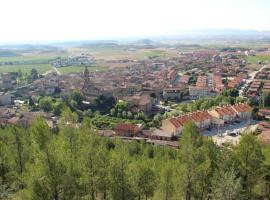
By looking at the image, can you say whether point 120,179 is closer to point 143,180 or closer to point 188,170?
point 143,180

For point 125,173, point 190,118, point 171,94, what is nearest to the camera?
point 125,173

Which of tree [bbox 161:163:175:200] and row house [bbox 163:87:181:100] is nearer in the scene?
tree [bbox 161:163:175:200]

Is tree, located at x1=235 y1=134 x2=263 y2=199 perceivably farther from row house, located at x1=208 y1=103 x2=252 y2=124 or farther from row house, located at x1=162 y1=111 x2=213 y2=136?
row house, located at x1=208 y1=103 x2=252 y2=124

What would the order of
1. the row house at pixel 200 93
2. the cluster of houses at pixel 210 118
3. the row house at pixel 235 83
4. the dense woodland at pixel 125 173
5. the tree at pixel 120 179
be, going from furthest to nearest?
1. the row house at pixel 235 83
2. the row house at pixel 200 93
3. the cluster of houses at pixel 210 118
4. the tree at pixel 120 179
5. the dense woodland at pixel 125 173

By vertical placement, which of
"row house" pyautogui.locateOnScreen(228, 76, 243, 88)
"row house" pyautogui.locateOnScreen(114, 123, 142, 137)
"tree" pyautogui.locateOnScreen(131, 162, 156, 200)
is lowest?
"row house" pyautogui.locateOnScreen(114, 123, 142, 137)

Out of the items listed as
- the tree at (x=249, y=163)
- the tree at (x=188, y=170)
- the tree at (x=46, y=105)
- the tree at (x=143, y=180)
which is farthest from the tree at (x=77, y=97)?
the tree at (x=249, y=163)

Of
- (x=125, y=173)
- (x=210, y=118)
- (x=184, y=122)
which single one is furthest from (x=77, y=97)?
(x=125, y=173)

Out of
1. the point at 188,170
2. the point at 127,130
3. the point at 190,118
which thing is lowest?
the point at 127,130

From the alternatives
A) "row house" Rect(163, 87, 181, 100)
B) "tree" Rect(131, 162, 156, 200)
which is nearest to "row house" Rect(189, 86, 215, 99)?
"row house" Rect(163, 87, 181, 100)

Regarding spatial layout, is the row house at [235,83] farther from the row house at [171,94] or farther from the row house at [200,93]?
the row house at [171,94]
